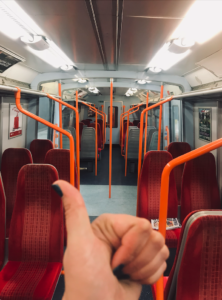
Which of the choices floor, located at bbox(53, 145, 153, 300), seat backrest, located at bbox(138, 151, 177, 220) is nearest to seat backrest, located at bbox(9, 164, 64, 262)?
floor, located at bbox(53, 145, 153, 300)

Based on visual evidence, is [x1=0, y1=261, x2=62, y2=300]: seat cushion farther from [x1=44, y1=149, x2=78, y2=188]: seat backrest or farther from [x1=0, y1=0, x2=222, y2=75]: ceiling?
[x1=0, y1=0, x2=222, y2=75]: ceiling

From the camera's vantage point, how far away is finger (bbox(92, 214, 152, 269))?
33 cm

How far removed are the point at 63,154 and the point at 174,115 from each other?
311 centimetres

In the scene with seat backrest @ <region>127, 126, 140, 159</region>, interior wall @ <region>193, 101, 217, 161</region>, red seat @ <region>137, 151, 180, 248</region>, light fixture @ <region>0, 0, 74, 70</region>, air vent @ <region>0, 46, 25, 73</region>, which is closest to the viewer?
light fixture @ <region>0, 0, 74, 70</region>

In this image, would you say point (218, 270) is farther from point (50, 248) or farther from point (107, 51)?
point (107, 51)

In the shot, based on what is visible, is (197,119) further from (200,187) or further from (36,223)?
(36,223)

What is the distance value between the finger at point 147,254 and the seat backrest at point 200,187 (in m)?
2.08

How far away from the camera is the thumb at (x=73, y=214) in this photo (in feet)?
1.01

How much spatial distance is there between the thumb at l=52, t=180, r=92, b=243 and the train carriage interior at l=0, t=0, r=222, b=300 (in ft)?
2.43

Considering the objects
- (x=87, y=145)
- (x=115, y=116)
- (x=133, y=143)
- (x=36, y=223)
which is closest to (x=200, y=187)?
(x=36, y=223)

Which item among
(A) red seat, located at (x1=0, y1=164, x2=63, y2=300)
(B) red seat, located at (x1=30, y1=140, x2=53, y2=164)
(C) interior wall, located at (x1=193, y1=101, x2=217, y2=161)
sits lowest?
(A) red seat, located at (x1=0, y1=164, x2=63, y2=300)

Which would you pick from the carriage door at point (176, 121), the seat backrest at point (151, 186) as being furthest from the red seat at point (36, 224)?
the carriage door at point (176, 121)

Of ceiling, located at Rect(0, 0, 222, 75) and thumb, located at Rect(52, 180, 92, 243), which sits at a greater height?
ceiling, located at Rect(0, 0, 222, 75)

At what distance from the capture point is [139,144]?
A: 2818 mm
